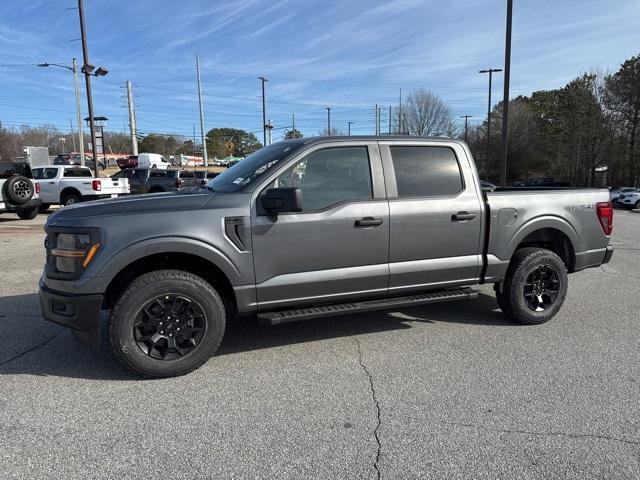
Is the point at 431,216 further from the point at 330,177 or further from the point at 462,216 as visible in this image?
the point at 330,177

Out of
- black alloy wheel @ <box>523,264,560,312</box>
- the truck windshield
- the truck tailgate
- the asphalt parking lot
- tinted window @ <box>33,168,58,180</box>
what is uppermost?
tinted window @ <box>33,168,58,180</box>

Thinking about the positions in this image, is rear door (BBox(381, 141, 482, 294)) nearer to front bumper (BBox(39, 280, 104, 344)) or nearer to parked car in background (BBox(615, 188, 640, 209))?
front bumper (BBox(39, 280, 104, 344))

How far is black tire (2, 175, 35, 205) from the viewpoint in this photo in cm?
1325

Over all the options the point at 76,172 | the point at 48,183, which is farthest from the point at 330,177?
the point at 76,172

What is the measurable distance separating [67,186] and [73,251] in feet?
52.2

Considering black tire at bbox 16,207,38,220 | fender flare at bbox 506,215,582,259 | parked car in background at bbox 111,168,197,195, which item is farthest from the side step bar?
parked car in background at bbox 111,168,197,195

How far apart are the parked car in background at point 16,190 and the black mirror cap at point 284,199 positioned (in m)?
12.5

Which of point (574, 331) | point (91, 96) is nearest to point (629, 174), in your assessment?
point (91, 96)

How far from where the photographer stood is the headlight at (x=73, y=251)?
3.50 m

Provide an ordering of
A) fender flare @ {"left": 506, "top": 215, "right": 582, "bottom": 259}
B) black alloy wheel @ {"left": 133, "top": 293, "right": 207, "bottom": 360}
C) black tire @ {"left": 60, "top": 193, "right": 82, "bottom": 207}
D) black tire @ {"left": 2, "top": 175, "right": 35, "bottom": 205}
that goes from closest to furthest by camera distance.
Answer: black alloy wheel @ {"left": 133, "top": 293, "right": 207, "bottom": 360} < fender flare @ {"left": 506, "top": 215, "right": 582, "bottom": 259} < black tire @ {"left": 2, "top": 175, "right": 35, "bottom": 205} < black tire @ {"left": 60, "top": 193, "right": 82, "bottom": 207}

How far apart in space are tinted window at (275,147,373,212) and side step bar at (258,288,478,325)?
85 centimetres

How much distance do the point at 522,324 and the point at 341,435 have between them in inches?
111

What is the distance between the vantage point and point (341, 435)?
293 centimetres

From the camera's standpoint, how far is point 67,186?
17500 millimetres
